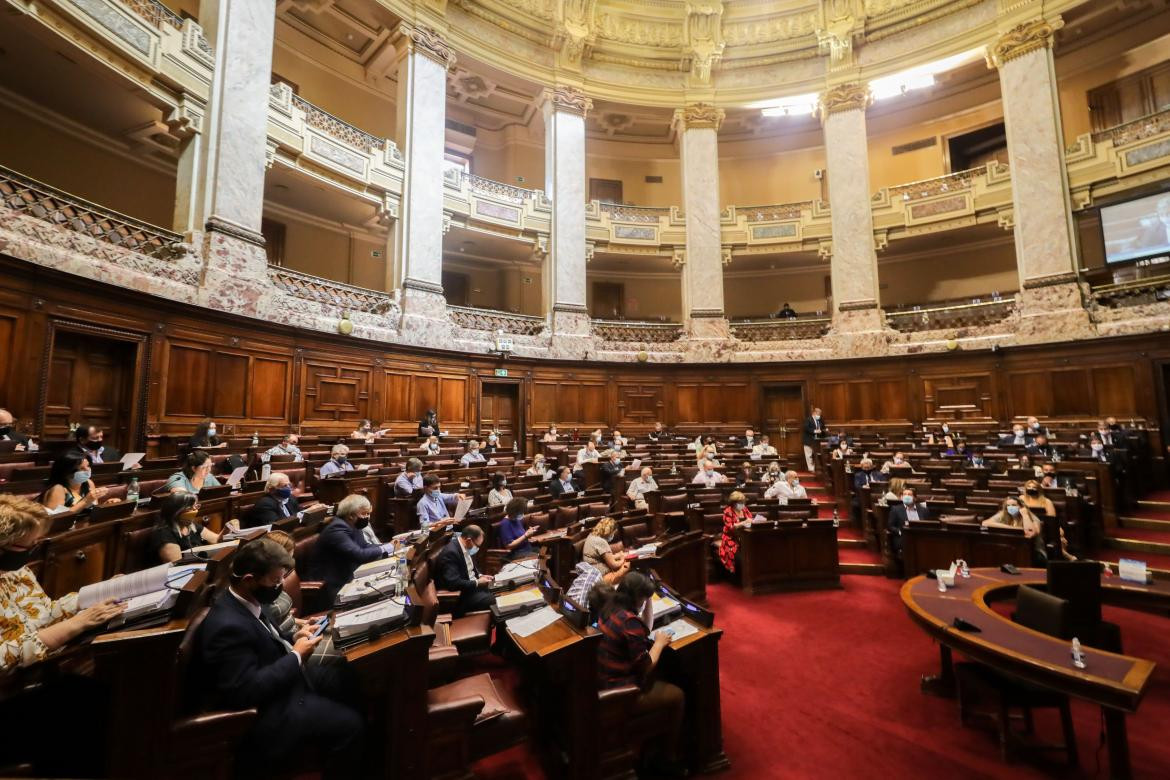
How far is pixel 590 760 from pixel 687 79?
17129 millimetres

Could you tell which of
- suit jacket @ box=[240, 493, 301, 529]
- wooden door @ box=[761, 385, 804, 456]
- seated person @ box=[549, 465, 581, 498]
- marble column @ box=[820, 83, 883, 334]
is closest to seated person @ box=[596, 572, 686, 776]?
suit jacket @ box=[240, 493, 301, 529]

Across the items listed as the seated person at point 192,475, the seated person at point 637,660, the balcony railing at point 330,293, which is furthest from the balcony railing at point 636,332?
the seated person at point 637,660

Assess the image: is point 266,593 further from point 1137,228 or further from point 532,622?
point 1137,228

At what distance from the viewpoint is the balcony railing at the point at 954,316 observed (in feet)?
40.9

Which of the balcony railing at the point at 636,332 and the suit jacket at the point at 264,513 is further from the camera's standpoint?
the balcony railing at the point at 636,332

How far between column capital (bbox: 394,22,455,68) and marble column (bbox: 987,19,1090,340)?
1303cm

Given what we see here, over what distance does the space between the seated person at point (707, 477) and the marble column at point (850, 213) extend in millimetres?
7807

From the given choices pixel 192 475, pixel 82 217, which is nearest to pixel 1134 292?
pixel 192 475

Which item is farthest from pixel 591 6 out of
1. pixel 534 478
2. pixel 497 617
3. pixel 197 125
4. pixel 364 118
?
pixel 497 617

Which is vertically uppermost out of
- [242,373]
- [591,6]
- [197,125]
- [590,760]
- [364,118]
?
[591,6]

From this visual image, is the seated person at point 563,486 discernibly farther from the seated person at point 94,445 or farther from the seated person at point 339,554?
the seated person at point 94,445

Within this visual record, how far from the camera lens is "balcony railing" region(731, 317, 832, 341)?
1457 centimetres

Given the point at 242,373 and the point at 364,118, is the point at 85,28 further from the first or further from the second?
the point at 364,118

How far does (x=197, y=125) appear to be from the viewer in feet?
28.7
